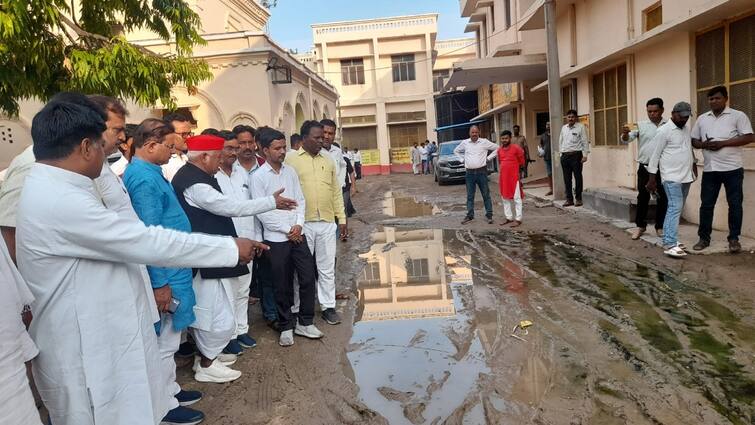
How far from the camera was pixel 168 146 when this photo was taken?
3652mm

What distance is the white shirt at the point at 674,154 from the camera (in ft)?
21.3

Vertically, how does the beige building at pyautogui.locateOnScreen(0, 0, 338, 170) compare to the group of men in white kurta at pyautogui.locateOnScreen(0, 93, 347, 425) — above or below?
above

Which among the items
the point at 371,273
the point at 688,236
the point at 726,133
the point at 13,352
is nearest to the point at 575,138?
the point at 688,236

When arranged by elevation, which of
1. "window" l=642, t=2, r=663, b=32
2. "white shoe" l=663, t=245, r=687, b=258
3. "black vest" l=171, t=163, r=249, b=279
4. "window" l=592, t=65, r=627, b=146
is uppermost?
"window" l=642, t=2, r=663, b=32

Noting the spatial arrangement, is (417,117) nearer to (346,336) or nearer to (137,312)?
(346,336)

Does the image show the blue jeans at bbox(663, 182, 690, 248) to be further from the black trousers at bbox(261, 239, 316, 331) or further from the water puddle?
the black trousers at bbox(261, 239, 316, 331)

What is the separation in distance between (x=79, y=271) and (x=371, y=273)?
523 cm

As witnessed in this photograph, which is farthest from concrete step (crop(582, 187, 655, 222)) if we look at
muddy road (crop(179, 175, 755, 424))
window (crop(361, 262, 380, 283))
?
window (crop(361, 262, 380, 283))

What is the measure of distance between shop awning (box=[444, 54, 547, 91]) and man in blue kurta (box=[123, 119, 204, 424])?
12954 millimetres

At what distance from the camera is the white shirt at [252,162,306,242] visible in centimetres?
473

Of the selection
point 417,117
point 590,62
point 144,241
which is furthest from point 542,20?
point 417,117

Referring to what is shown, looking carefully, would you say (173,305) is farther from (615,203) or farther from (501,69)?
(501,69)

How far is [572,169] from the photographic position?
1110cm

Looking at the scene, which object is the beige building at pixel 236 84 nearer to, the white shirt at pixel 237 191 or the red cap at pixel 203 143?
the white shirt at pixel 237 191
